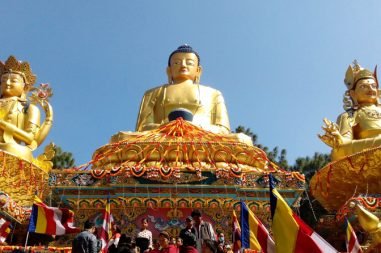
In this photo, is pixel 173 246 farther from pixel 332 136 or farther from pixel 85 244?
pixel 332 136

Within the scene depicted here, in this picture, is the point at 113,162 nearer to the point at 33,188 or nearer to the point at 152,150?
the point at 152,150

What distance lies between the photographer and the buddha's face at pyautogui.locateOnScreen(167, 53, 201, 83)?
14.9 metres

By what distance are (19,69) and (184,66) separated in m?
4.04

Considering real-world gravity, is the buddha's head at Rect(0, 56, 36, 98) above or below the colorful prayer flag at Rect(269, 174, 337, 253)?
above

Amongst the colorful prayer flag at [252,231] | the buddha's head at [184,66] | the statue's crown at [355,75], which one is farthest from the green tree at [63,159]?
the colorful prayer flag at [252,231]

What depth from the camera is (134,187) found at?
977 cm

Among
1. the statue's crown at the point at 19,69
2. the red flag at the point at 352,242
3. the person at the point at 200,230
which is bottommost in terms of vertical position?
the person at the point at 200,230

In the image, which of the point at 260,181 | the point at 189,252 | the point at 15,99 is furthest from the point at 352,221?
the point at 15,99

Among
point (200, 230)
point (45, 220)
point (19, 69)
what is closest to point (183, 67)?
point (19, 69)

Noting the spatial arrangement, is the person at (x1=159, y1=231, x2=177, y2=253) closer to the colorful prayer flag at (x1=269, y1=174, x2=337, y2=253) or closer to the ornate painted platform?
the colorful prayer flag at (x1=269, y1=174, x2=337, y2=253)

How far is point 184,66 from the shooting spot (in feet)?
49.1

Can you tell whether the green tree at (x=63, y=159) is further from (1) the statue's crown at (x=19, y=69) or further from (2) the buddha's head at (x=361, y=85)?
(2) the buddha's head at (x=361, y=85)

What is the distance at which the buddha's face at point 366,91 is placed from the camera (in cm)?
1334

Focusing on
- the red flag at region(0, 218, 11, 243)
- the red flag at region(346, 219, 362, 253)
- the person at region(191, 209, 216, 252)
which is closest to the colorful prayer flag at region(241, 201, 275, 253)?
the person at region(191, 209, 216, 252)
